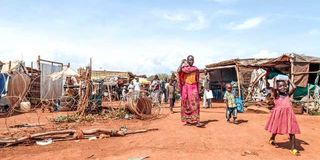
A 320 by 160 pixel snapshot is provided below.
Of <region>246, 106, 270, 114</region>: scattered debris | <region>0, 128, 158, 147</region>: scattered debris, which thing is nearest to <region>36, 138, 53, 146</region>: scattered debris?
<region>0, 128, 158, 147</region>: scattered debris

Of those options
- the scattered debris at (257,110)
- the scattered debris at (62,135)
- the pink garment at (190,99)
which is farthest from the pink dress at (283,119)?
the scattered debris at (257,110)

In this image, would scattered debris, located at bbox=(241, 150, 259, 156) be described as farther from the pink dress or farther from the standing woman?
the standing woman

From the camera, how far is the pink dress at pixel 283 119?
7069mm

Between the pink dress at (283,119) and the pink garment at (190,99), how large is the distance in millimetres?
2788

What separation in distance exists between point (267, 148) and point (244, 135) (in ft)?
3.81

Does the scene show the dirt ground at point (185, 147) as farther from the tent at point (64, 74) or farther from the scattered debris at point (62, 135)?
the tent at point (64, 74)

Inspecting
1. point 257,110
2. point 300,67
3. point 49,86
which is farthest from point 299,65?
point 49,86

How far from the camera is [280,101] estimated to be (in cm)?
738

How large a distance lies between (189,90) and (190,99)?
0.26 m

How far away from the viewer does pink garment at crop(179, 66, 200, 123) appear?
32.6 feet

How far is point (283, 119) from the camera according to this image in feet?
23.6

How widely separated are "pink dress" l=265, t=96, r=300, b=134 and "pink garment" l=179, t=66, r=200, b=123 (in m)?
2.79

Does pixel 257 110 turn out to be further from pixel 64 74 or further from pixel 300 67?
pixel 64 74

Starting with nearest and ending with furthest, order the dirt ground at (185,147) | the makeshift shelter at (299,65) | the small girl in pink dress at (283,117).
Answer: the dirt ground at (185,147), the small girl in pink dress at (283,117), the makeshift shelter at (299,65)
